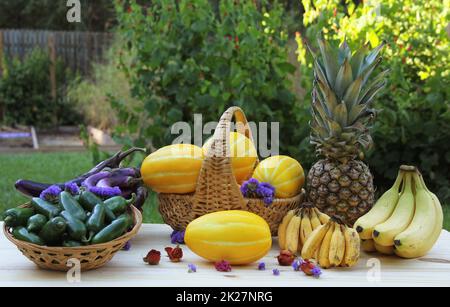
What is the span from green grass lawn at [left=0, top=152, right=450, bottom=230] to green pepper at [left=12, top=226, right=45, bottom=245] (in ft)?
9.02

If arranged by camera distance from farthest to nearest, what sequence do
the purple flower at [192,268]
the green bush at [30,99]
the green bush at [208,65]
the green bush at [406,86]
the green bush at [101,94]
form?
the green bush at [30,99]
the green bush at [101,94]
the green bush at [406,86]
the green bush at [208,65]
the purple flower at [192,268]

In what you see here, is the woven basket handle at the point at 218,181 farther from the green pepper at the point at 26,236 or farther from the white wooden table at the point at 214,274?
the green pepper at the point at 26,236

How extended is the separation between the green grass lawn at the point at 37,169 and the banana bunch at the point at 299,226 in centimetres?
265

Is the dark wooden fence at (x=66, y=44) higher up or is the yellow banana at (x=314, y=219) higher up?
the dark wooden fence at (x=66, y=44)

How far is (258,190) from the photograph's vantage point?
1.94 m

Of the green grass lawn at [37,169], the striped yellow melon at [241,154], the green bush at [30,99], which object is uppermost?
the striped yellow melon at [241,154]

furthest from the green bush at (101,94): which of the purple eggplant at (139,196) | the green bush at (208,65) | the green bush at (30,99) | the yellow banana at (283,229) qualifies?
the yellow banana at (283,229)

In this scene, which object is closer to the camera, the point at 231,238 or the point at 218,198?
the point at 231,238

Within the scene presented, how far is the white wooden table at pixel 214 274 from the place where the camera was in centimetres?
158

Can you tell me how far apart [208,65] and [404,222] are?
274 cm

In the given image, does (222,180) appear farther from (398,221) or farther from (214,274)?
(398,221)

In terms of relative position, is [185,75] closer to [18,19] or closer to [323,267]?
[323,267]

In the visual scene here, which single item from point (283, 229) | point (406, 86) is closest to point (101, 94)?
point (406, 86)

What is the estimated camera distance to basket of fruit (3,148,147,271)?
1571 millimetres
